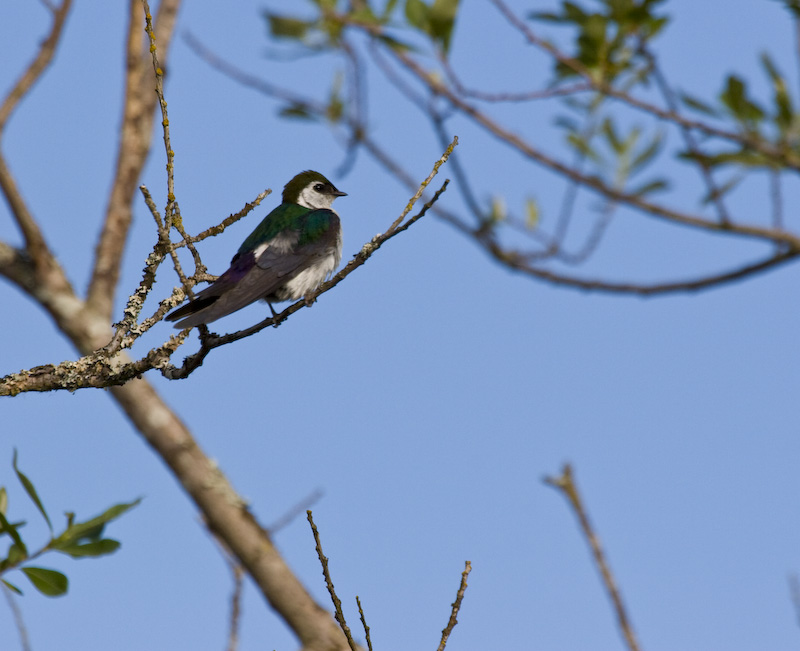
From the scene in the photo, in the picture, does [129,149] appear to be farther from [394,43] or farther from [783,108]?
[783,108]

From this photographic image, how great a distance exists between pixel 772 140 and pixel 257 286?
3.04 metres

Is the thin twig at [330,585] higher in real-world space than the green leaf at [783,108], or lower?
lower

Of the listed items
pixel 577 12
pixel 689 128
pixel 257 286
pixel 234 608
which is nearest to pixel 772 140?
pixel 689 128

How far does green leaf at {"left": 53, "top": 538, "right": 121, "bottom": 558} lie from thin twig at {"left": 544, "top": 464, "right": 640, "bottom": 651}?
5.81 ft

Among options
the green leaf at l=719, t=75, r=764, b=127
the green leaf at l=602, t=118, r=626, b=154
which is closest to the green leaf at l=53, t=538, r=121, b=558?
the green leaf at l=719, t=75, r=764, b=127

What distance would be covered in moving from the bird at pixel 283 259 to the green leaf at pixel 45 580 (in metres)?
1.86

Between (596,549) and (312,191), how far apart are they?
6.13 m

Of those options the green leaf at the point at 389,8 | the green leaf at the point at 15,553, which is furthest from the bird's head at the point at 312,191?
the green leaf at the point at 15,553

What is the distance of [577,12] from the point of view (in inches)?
208

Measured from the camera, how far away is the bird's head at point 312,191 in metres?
8.66

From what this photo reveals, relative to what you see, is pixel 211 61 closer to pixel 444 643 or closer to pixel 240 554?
pixel 240 554

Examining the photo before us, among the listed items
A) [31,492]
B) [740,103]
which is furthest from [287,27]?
[31,492]

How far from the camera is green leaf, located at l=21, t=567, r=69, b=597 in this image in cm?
355

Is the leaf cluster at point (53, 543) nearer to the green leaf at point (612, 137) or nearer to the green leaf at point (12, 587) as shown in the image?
the green leaf at point (12, 587)
